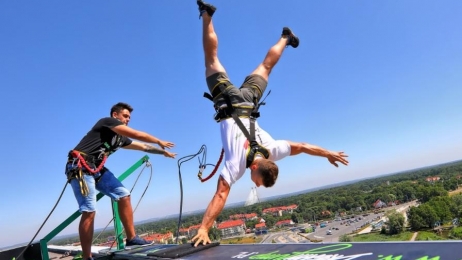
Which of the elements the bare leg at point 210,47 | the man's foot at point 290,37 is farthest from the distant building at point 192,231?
the man's foot at point 290,37

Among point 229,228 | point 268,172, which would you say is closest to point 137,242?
point 268,172

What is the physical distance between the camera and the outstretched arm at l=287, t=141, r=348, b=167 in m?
3.45

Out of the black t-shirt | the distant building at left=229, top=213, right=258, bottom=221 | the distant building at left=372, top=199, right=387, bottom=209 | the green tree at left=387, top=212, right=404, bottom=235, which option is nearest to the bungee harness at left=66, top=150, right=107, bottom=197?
the black t-shirt

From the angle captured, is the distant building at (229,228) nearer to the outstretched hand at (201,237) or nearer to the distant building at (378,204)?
the outstretched hand at (201,237)

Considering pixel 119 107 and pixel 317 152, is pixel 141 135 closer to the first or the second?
pixel 119 107

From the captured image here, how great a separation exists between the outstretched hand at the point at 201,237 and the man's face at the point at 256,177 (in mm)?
576

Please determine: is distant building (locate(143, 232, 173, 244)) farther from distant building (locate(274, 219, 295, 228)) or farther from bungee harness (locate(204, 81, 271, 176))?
distant building (locate(274, 219, 295, 228))

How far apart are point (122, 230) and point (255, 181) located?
6.98 ft

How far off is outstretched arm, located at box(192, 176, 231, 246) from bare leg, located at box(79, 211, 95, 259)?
1.24m

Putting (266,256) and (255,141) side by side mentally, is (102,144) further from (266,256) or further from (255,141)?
(266,256)

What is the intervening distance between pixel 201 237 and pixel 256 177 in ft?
2.15

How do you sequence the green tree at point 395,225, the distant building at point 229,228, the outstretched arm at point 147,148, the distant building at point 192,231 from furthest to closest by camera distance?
the green tree at point 395,225
the distant building at point 229,228
the outstretched arm at point 147,148
the distant building at point 192,231

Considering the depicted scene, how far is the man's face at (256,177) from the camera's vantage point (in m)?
2.83

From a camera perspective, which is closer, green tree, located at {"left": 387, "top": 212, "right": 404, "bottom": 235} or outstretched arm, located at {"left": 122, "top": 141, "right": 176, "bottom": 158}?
outstretched arm, located at {"left": 122, "top": 141, "right": 176, "bottom": 158}
